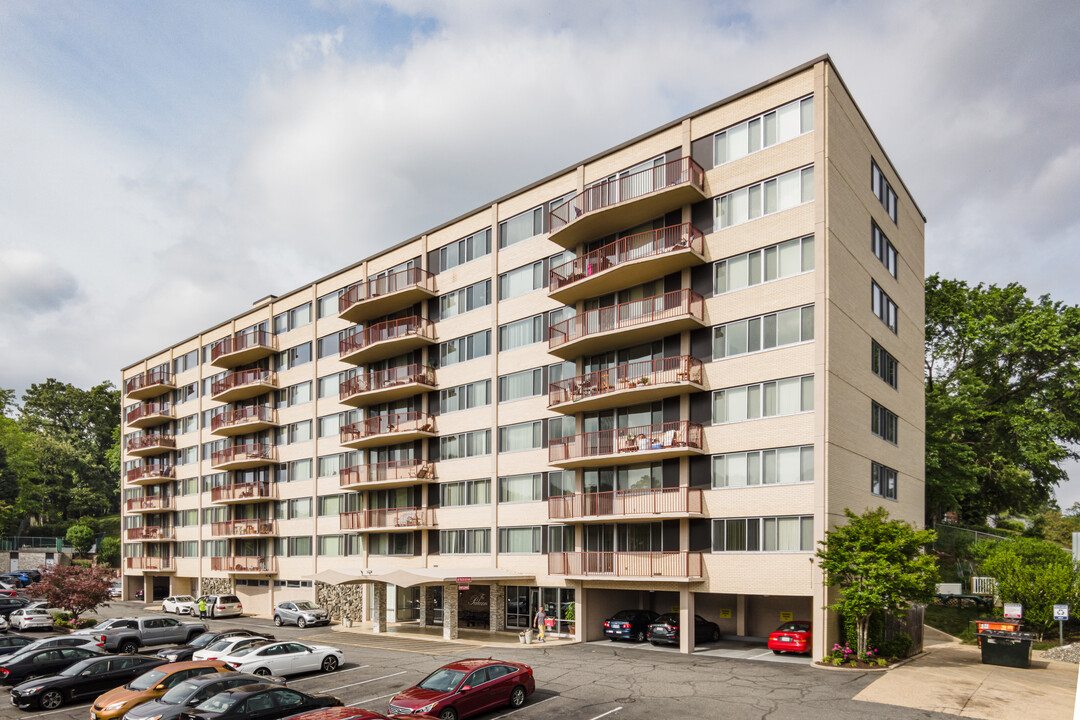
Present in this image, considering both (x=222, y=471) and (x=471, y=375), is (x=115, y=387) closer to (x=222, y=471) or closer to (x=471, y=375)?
(x=222, y=471)

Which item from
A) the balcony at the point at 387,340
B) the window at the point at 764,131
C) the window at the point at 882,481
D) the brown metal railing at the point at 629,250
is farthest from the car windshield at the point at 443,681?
the balcony at the point at 387,340

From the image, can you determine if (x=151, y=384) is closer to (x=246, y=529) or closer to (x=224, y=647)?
(x=246, y=529)

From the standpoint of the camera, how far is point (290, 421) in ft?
181

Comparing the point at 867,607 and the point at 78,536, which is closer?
the point at 867,607

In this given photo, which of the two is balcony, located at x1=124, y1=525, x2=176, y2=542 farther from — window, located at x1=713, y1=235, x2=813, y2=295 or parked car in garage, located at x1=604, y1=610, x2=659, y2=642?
window, located at x1=713, y1=235, x2=813, y2=295

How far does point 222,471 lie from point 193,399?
8.62m

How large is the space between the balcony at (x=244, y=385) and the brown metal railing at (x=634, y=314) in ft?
92.3

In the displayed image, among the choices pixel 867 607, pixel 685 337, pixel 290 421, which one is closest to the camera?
pixel 867 607

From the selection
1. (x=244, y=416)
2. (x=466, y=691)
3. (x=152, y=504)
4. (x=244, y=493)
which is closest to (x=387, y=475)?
(x=244, y=493)

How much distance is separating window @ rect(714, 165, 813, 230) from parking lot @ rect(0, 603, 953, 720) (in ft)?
55.5

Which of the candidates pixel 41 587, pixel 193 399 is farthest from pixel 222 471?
pixel 41 587

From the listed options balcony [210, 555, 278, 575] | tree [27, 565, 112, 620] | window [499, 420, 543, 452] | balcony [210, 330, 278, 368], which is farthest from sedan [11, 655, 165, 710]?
balcony [210, 330, 278, 368]

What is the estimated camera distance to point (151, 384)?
7050 cm

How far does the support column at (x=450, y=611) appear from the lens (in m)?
37.4
